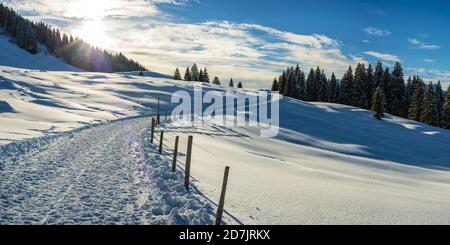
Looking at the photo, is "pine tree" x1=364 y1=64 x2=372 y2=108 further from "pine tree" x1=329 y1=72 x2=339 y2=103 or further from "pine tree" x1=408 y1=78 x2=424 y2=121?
"pine tree" x1=408 y1=78 x2=424 y2=121

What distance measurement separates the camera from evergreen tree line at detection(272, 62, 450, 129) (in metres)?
70.0

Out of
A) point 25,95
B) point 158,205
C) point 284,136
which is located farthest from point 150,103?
point 158,205

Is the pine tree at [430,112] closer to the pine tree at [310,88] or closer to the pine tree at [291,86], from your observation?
the pine tree at [310,88]

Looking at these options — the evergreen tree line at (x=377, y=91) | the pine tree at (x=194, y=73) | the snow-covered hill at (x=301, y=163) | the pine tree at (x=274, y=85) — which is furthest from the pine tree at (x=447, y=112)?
the pine tree at (x=194, y=73)

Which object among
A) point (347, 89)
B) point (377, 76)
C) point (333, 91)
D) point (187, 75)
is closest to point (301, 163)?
point (347, 89)

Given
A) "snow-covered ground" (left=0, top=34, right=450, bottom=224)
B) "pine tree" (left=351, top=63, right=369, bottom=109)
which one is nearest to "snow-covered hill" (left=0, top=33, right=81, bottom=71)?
"pine tree" (left=351, top=63, right=369, bottom=109)

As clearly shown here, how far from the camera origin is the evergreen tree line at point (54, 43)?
146 metres

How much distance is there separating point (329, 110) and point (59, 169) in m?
60.1

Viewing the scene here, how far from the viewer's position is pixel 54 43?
16025 cm

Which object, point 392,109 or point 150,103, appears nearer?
point 150,103

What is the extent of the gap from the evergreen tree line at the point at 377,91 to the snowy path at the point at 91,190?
60186 mm

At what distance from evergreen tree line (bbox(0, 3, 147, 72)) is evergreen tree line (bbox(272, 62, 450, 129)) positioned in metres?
103
